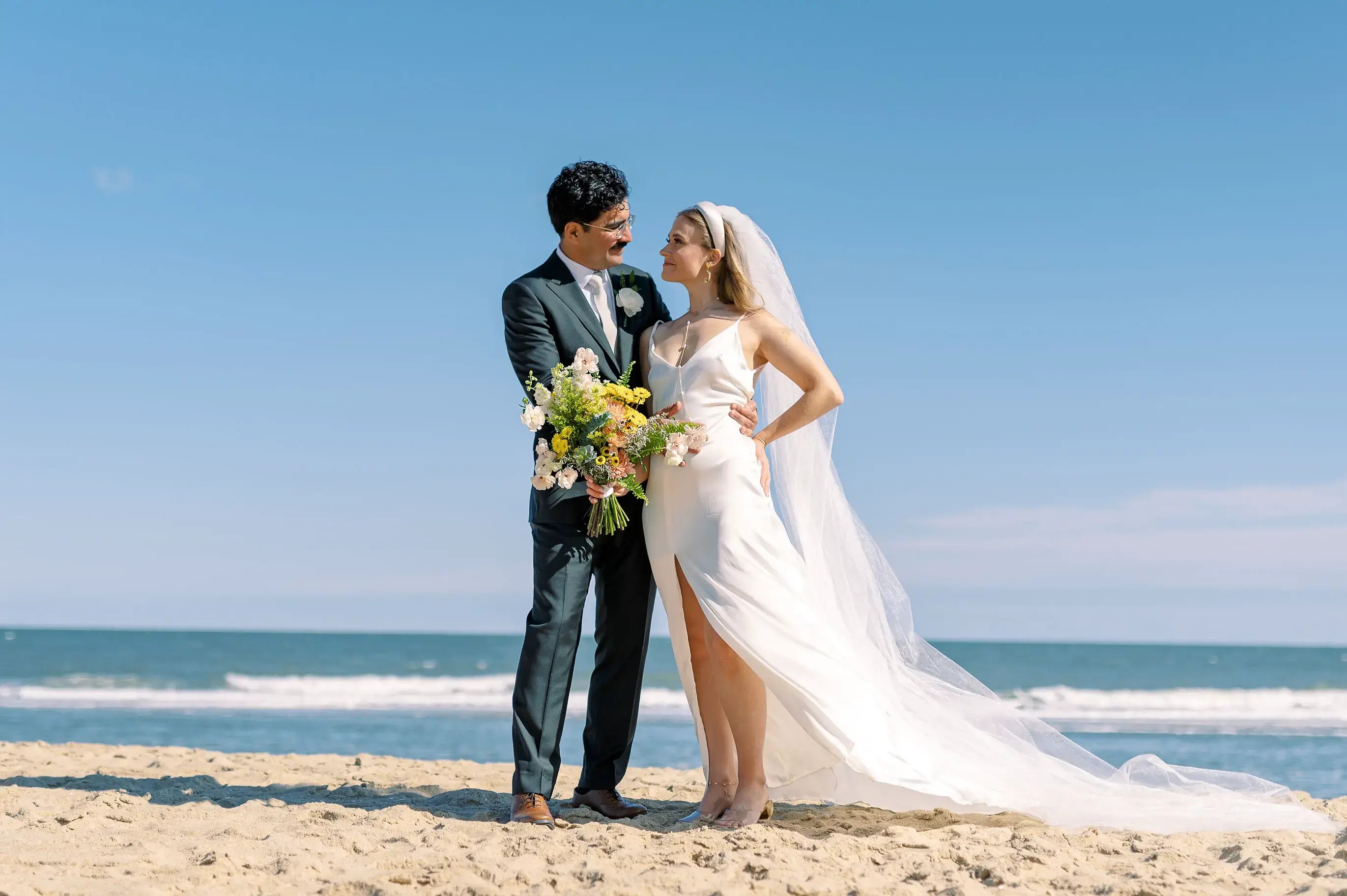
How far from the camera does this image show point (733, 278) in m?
4.37

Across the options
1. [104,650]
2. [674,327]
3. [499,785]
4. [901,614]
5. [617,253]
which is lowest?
[104,650]

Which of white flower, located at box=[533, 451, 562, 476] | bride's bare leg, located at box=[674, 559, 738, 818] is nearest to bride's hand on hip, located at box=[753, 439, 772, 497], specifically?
bride's bare leg, located at box=[674, 559, 738, 818]

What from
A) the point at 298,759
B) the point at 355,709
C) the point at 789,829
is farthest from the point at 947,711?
the point at 355,709

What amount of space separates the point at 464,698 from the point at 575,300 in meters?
17.6

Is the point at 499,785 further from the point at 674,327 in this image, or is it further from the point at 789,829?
the point at 674,327

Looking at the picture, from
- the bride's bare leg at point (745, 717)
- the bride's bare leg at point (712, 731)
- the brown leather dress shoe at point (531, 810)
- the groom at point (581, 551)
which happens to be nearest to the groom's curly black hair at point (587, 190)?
the groom at point (581, 551)

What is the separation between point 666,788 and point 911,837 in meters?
2.34

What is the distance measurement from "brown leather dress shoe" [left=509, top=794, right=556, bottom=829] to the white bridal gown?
0.71m

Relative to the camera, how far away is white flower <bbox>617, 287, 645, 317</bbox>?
450 cm

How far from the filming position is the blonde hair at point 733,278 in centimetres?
435

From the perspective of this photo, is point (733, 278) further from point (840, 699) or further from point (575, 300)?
point (840, 699)

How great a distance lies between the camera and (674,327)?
4.40 m

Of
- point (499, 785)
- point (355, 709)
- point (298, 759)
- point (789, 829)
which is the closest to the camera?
point (789, 829)

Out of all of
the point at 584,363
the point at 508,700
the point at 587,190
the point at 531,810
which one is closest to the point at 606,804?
the point at 531,810
